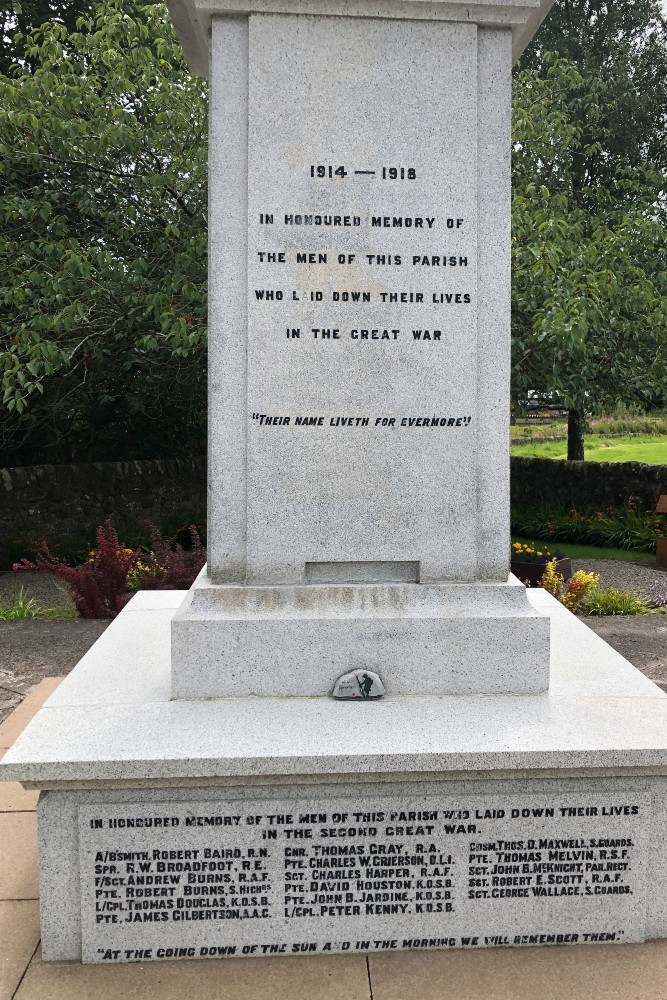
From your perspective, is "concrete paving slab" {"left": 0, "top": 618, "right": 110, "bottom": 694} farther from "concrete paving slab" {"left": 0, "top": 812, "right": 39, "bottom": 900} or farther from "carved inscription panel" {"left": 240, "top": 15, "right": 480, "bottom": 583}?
"carved inscription panel" {"left": 240, "top": 15, "right": 480, "bottom": 583}

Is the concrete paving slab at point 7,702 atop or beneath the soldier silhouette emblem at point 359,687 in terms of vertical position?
beneath

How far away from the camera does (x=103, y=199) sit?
10.2 metres

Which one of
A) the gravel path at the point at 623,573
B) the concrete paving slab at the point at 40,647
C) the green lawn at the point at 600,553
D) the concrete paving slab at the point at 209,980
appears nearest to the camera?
the concrete paving slab at the point at 209,980

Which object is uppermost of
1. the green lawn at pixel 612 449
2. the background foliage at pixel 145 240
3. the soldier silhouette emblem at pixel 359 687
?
the background foliage at pixel 145 240

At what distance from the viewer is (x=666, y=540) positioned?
502 inches

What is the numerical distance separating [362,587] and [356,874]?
1005 mm

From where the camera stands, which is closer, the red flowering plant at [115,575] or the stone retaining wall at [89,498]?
the red flowering plant at [115,575]

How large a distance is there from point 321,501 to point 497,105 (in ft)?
5.42

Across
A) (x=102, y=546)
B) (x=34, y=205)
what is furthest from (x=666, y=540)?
(x=34, y=205)

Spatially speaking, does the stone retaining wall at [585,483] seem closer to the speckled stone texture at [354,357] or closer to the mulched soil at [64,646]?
the mulched soil at [64,646]

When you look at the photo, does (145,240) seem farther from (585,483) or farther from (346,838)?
(585,483)

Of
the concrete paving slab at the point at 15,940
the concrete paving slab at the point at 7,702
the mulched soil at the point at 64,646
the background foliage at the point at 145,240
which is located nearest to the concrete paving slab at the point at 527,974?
the concrete paving slab at the point at 15,940

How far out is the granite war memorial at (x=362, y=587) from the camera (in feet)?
8.95

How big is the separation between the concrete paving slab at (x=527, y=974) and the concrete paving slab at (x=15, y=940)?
1.10m
